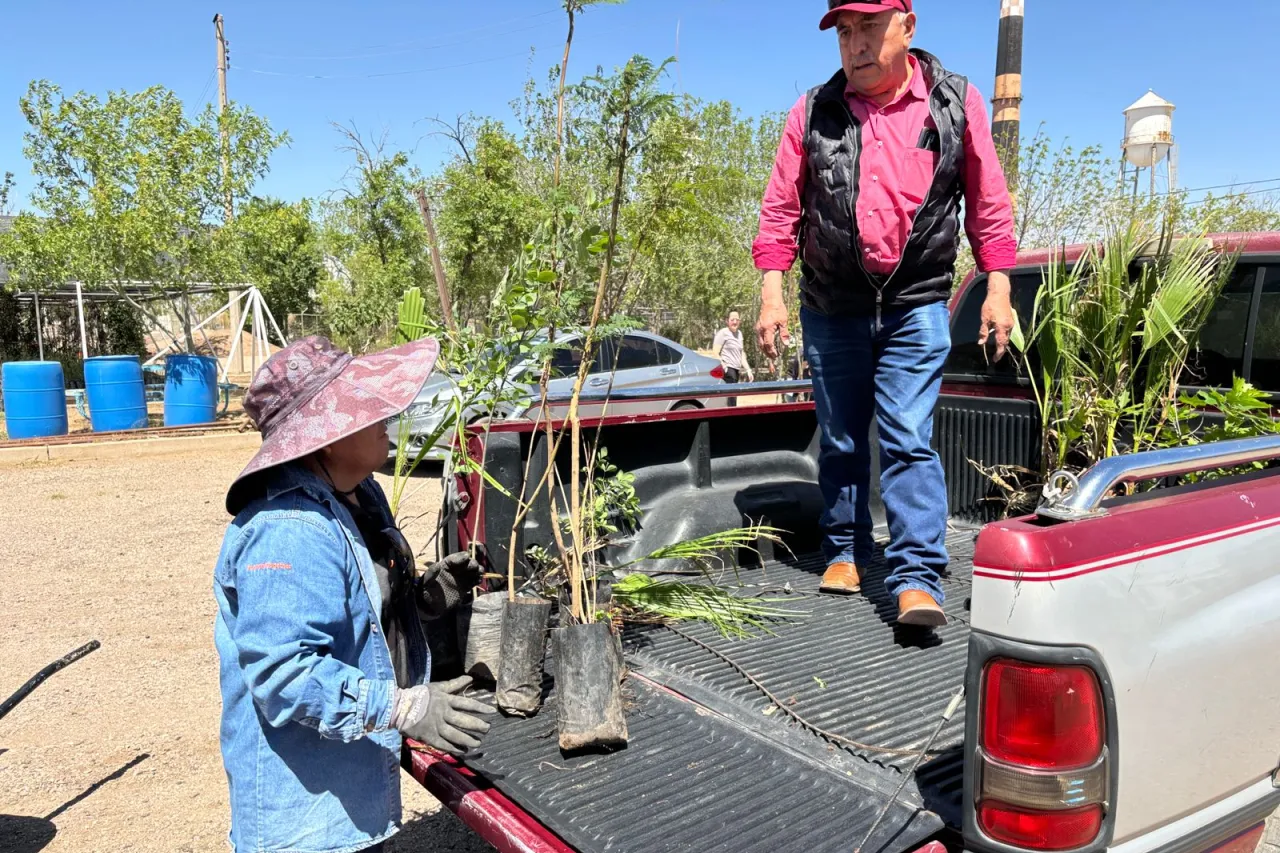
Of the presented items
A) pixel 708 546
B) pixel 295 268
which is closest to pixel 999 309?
pixel 708 546

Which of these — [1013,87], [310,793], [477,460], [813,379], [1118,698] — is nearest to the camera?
[1118,698]

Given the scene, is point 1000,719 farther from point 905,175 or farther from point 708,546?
point 905,175

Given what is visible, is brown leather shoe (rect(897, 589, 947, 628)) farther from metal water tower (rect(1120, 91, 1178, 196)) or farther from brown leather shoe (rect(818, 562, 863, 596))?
metal water tower (rect(1120, 91, 1178, 196))

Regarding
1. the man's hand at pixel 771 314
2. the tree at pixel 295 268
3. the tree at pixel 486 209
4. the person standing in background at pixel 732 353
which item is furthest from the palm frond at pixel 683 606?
the tree at pixel 295 268

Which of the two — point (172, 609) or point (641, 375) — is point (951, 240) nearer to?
point (172, 609)

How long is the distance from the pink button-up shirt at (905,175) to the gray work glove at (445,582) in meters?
1.48

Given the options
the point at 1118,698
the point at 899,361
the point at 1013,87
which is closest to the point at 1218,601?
the point at 1118,698

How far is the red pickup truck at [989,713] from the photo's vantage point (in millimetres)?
1516

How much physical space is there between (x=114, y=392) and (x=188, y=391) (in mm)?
1058

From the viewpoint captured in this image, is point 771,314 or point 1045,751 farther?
point 771,314

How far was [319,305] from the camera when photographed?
27734 mm

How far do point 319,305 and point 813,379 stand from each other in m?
26.5

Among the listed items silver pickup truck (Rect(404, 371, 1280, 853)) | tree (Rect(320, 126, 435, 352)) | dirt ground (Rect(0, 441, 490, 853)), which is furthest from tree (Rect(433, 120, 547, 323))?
silver pickup truck (Rect(404, 371, 1280, 853))

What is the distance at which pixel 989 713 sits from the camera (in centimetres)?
156
